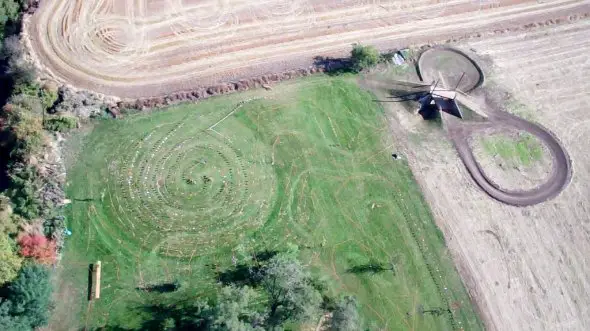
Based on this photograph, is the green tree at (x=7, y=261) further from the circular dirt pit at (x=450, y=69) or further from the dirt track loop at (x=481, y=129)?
the circular dirt pit at (x=450, y=69)

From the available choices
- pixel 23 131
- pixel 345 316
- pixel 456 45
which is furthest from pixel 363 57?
pixel 23 131

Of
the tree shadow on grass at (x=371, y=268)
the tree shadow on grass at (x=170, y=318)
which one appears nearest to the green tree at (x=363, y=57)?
the tree shadow on grass at (x=371, y=268)

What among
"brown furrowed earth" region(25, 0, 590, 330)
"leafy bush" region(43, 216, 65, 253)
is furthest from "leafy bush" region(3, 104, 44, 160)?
"brown furrowed earth" region(25, 0, 590, 330)

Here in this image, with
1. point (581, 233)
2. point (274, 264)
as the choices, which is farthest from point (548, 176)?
point (274, 264)

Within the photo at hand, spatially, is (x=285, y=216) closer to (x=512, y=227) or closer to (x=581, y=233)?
(x=512, y=227)

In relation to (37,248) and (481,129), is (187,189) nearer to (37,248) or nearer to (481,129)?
(37,248)

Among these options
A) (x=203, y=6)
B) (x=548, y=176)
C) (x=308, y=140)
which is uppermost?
(x=203, y=6)
